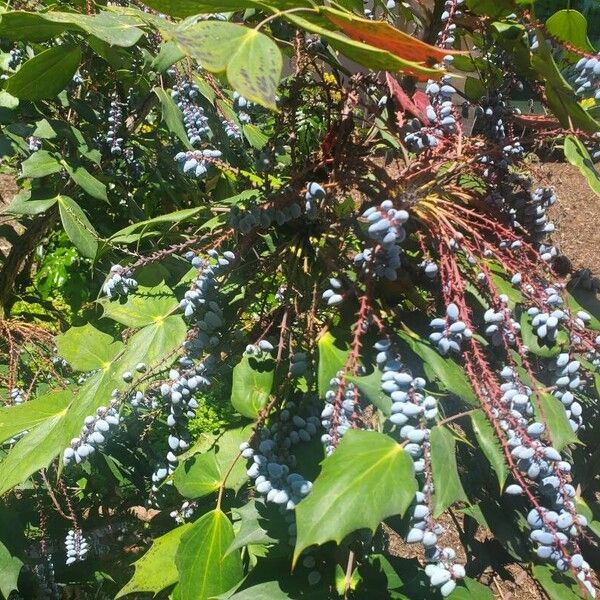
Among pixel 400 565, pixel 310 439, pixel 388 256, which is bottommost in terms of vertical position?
pixel 400 565

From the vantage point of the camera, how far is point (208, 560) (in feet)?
3.10

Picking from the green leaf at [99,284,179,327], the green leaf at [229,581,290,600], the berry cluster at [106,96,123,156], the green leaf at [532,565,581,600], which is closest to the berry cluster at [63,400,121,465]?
the green leaf at [99,284,179,327]

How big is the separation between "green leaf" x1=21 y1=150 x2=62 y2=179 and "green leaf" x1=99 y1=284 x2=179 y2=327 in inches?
14.2

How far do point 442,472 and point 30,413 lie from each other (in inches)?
25.8

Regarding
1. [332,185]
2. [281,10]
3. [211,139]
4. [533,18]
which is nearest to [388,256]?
[332,185]

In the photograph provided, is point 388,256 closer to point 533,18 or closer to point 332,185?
point 332,185

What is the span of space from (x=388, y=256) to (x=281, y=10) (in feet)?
0.90

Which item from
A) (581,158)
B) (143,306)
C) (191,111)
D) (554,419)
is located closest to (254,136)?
(191,111)

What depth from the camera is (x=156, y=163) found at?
1.77 m

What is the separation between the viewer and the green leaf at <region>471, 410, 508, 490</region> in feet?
2.45

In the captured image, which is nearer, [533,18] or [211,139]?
[533,18]

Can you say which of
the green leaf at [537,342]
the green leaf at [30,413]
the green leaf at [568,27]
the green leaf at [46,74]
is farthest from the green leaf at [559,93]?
the green leaf at [30,413]

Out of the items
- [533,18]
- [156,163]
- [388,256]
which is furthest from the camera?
[156,163]

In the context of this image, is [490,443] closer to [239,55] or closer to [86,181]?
[239,55]
